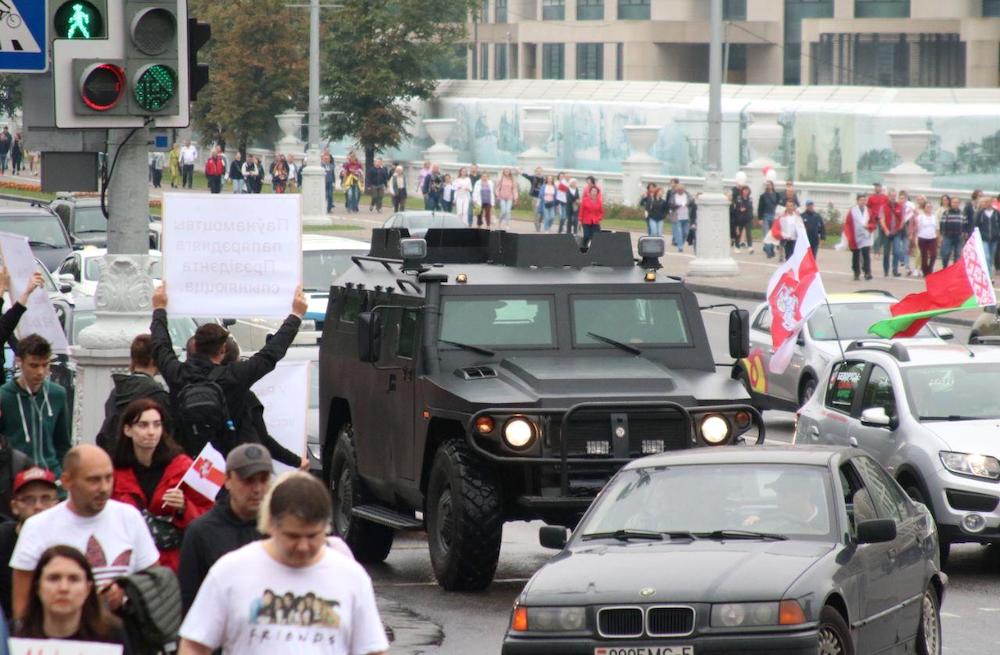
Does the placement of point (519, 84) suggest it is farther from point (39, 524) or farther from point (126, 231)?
point (39, 524)

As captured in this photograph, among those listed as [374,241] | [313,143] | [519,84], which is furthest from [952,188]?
[374,241]

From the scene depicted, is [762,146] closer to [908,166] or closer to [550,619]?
[908,166]

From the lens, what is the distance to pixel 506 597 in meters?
12.4

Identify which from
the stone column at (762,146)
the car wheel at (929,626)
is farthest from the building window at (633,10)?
the car wheel at (929,626)

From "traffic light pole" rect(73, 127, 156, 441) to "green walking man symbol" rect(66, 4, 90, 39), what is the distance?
0.71 meters

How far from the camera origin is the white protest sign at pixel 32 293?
1156 centimetres

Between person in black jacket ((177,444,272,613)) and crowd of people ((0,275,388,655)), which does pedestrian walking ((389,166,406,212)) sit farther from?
person in black jacket ((177,444,272,613))

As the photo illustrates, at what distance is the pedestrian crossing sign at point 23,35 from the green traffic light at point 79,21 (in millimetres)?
97

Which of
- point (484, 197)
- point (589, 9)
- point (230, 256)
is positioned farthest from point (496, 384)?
point (589, 9)

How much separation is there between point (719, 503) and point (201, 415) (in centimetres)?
254

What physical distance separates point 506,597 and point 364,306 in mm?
2871

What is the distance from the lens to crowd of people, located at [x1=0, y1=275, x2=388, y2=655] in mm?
5684

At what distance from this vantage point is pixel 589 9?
91188 mm

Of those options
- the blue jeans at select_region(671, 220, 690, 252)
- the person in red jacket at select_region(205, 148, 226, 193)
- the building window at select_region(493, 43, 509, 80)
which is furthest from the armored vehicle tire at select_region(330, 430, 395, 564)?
the building window at select_region(493, 43, 509, 80)
